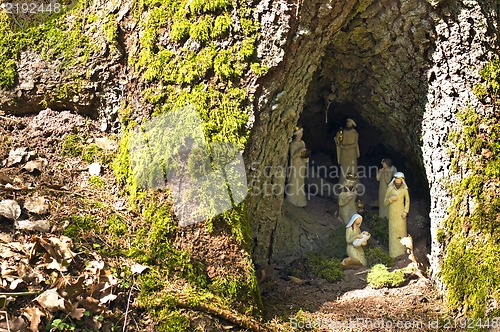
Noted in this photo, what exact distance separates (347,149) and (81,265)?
4.56 meters

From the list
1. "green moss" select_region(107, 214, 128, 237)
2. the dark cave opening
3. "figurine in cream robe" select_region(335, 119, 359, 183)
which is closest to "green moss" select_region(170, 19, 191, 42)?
"green moss" select_region(107, 214, 128, 237)

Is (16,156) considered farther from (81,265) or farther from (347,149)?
(347,149)

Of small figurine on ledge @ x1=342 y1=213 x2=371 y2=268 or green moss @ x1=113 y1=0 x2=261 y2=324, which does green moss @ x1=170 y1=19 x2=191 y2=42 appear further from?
small figurine on ledge @ x1=342 y1=213 x2=371 y2=268

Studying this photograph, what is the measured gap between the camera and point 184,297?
4.70 m

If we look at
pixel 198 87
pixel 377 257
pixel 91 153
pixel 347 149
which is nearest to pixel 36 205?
pixel 91 153

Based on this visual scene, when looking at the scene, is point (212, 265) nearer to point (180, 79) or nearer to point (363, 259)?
point (180, 79)

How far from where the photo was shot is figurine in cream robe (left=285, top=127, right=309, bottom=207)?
303 inches

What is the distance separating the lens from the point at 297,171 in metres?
7.78

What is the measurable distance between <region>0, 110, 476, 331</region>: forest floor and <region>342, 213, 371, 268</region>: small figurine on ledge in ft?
0.41

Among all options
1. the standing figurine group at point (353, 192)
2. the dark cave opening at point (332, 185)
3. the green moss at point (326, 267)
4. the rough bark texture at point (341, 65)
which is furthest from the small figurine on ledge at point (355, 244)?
the rough bark texture at point (341, 65)

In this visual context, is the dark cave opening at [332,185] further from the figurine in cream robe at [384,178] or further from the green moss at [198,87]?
the green moss at [198,87]

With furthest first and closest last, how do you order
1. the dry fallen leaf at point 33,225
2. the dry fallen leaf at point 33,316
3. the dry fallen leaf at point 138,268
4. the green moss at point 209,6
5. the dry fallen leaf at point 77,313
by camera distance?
the green moss at point 209,6 → the dry fallen leaf at point 138,268 → the dry fallen leaf at point 33,225 → the dry fallen leaf at point 77,313 → the dry fallen leaf at point 33,316

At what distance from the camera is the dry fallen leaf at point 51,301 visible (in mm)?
4090

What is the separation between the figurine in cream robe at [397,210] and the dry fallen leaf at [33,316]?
404 centimetres
